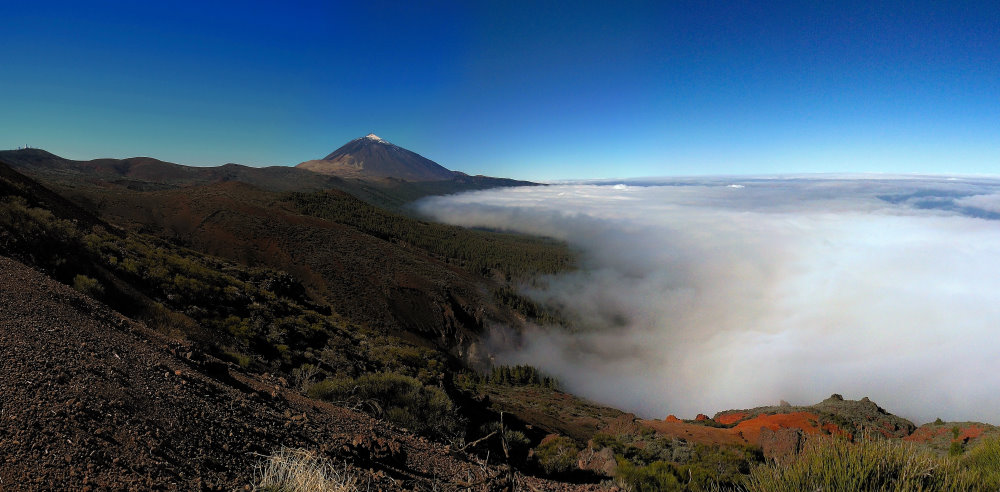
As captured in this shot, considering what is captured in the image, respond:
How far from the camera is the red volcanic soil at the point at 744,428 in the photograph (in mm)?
20062

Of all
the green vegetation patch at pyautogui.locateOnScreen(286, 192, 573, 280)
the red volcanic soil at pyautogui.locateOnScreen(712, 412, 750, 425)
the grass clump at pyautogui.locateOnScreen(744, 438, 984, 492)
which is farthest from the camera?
the green vegetation patch at pyautogui.locateOnScreen(286, 192, 573, 280)

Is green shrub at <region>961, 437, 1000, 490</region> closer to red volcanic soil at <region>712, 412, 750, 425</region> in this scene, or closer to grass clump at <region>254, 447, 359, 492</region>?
grass clump at <region>254, 447, 359, 492</region>

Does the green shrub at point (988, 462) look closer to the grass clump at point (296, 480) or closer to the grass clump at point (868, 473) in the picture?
the grass clump at point (868, 473)

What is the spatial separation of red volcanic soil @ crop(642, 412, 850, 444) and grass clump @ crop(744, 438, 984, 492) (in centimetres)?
1697

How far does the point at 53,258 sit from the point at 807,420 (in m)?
37.1

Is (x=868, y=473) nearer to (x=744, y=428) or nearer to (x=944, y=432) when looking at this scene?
(x=744, y=428)

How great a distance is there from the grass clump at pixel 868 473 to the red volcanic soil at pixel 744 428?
16968 millimetres

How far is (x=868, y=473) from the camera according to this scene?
3275 mm

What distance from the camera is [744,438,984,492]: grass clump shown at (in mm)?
3156

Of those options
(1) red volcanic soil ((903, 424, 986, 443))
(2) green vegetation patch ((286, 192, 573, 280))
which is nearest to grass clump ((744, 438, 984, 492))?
(1) red volcanic soil ((903, 424, 986, 443))

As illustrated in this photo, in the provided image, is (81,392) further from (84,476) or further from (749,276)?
(749,276)

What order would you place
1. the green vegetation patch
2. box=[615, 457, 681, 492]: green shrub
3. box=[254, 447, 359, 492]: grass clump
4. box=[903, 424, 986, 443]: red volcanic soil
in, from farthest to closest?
the green vegetation patch, box=[903, 424, 986, 443]: red volcanic soil, box=[615, 457, 681, 492]: green shrub, box=[254, 447, 359, 492]: grass clump

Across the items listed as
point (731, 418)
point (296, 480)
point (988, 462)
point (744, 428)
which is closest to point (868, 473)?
point (988, 462)

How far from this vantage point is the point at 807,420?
25.4 meters
